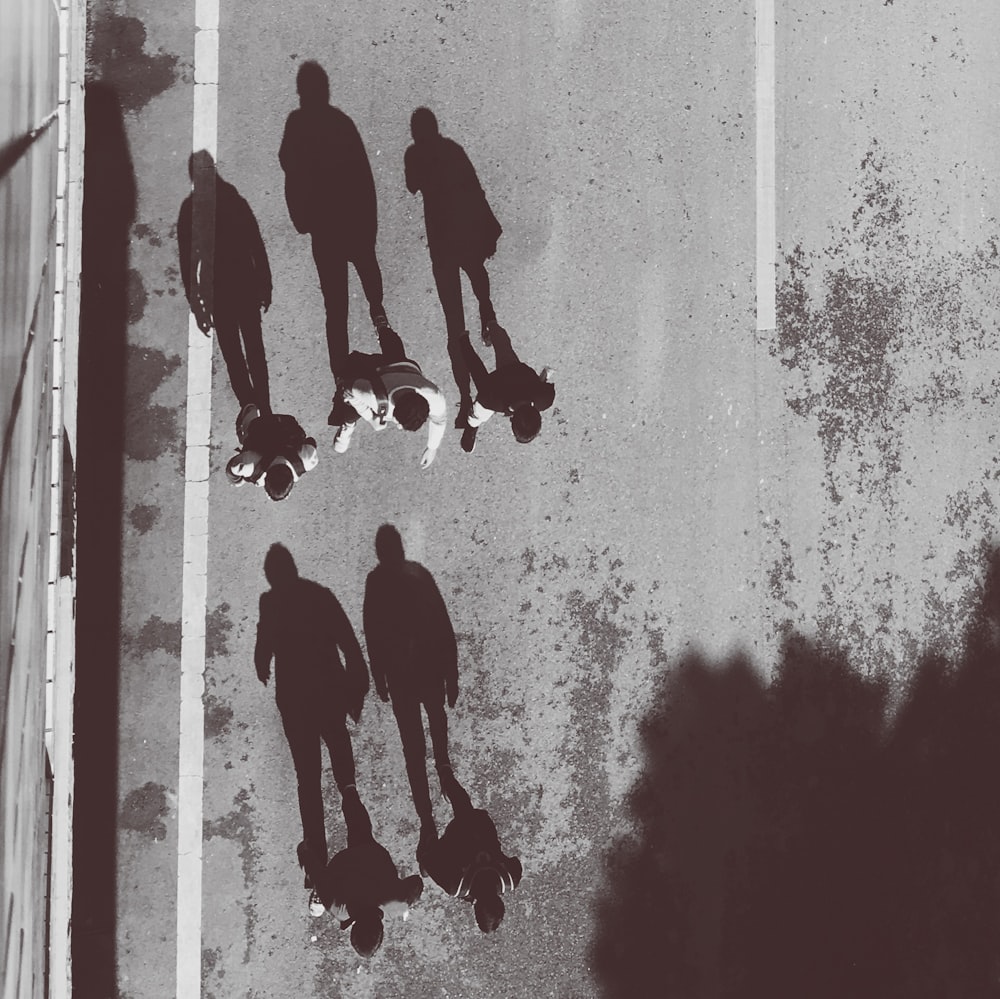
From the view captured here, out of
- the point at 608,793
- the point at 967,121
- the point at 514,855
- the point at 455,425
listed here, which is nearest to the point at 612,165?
the point at 455,425

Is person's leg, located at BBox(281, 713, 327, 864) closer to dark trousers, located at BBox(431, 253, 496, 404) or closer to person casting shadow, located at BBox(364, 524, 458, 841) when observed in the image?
person casting shadow, located at BBox(364, 524, 458, 841)

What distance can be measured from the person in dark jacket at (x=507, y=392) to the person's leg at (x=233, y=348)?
1535 millimetres

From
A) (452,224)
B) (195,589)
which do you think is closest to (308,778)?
(195,589)

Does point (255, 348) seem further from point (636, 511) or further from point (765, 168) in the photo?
point (765, 168)

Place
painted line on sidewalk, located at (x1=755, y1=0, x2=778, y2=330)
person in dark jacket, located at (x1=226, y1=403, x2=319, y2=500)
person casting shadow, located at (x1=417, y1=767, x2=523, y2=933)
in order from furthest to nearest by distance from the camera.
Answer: painted line on sidewalk, located at (x1=755, y1=0, x2=778, y2=330) → person casting shadow, located at (x1=417, y1=767, x2=523, y2=933) → person in dark jacket, located at (x1=226, y1=403, x2=319, y2=500)

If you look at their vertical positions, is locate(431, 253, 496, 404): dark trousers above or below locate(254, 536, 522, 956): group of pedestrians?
above

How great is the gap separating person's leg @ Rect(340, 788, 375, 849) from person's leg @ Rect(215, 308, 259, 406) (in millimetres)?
2811

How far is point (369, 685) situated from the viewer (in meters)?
5.55

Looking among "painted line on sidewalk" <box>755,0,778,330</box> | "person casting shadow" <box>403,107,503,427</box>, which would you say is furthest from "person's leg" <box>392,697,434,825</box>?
"painted line on sidewalk" <box>755,0,778,330</box>

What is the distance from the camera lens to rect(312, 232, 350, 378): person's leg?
5.48 metres

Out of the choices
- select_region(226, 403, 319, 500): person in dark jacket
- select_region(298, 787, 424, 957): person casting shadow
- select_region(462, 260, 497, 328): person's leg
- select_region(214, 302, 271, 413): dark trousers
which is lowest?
select_region(298, 787, 424, 957): person casting shadow

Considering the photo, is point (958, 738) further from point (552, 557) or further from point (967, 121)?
point (967, 121)

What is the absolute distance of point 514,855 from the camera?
5.62 m

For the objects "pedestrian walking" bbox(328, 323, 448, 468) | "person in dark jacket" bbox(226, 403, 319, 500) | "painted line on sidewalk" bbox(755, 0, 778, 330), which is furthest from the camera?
"painted line on sidewalk" bbox(755, 0, 778, 330)
